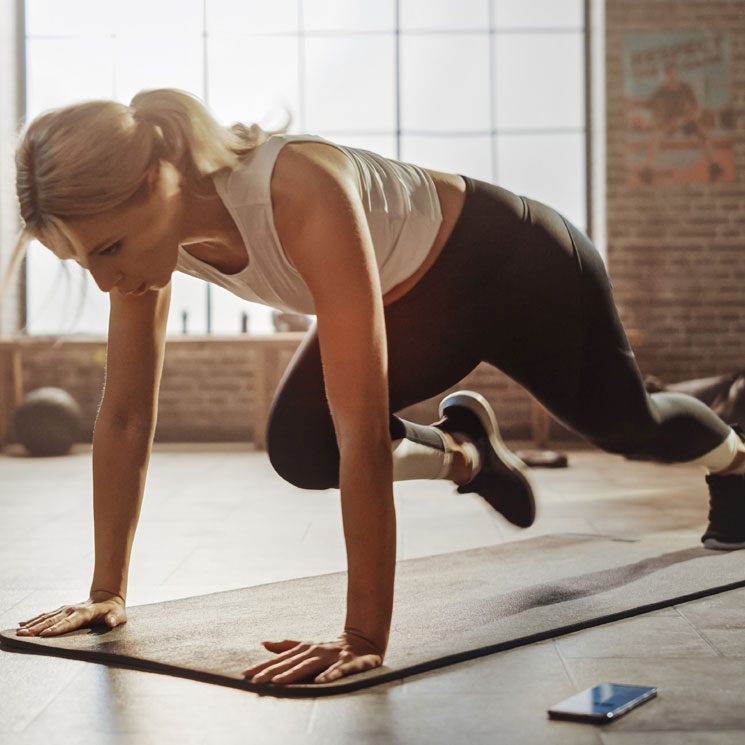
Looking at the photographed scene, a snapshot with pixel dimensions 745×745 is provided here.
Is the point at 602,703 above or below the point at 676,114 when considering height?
below

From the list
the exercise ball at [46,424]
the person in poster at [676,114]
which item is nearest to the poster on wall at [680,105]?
the person in poster at [676,114]

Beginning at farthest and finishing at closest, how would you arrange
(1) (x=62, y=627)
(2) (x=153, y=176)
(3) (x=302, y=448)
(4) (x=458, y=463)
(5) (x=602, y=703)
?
(4) (x=458, y=463) → (3) (x=302, y=448) → (1) (x=62, y=627) → (2) (x=153, y=176) → (5) (x=602, y=703)

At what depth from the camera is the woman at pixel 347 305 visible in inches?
53.7

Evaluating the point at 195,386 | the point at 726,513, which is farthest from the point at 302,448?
the point at 195,386

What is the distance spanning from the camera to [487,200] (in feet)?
5.85

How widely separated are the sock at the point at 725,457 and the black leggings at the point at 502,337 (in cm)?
29

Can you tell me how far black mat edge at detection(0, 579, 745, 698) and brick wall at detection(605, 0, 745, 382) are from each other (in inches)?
170

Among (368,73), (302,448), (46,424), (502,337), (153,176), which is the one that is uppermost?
(368,73)

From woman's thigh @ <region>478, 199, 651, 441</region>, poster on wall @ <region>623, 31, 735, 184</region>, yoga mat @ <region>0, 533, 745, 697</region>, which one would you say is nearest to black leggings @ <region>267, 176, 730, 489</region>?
woman's thigh @ <region>478, 199, 651, 441</region>

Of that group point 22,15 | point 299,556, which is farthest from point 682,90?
point 299,556

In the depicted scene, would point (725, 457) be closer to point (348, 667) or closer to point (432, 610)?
point (432, 610)

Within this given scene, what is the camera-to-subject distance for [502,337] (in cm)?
183

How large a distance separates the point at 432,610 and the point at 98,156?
0.97 m

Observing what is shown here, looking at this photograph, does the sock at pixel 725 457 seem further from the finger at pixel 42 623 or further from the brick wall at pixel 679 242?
the brick wall at pixel 679 242
